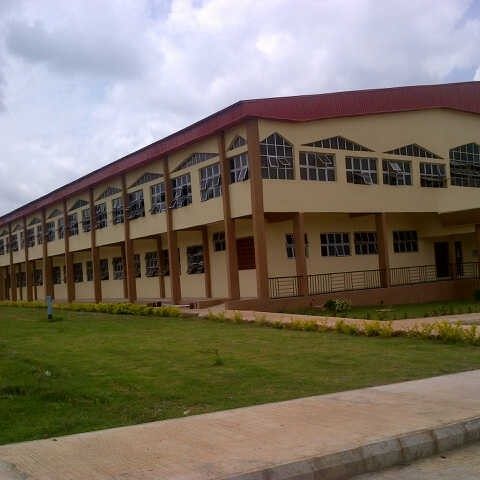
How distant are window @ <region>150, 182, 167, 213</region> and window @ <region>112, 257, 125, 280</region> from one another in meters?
8.48

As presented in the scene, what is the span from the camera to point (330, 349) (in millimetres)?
11945

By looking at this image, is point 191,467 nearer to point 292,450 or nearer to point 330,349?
point 292,450

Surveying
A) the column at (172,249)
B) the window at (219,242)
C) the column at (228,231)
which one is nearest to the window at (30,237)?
the column at (172,249)

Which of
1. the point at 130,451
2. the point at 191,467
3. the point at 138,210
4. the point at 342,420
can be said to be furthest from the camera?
the point at 138,210

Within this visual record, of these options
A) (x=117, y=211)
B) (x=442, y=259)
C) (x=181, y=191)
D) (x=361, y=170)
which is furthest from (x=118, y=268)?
(x=442, y=259)

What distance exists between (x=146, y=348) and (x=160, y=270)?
19215 millimetres

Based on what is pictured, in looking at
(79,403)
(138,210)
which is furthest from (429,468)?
(138,210)

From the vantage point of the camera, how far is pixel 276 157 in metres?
22.2

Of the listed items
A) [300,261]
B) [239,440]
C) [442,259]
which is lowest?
[239,440]

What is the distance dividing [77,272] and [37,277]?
25.3 ft

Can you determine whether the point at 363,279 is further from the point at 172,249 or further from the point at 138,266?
the point at 138,266

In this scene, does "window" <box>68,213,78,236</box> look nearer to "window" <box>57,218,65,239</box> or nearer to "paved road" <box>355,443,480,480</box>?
"window" <box>57,218,65,239</box>

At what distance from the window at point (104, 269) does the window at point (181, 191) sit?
12.6 metres

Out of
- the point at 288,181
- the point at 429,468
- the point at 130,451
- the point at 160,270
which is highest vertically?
the point at 288,181
